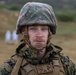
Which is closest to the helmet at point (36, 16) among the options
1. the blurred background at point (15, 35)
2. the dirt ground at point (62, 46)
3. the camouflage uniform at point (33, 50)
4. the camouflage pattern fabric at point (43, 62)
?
the camouflage uniform at point (33, 50)

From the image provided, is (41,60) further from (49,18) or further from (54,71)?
(49,18)

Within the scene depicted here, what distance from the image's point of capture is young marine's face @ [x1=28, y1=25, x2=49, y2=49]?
279cm

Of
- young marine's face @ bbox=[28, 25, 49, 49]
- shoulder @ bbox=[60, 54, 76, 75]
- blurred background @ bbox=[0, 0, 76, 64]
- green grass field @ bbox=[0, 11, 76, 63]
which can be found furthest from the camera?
blurred background @ bbox=[0, 0, 76, 64]

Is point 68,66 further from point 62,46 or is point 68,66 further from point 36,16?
point 62,46

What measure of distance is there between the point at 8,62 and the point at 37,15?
420 millimetres

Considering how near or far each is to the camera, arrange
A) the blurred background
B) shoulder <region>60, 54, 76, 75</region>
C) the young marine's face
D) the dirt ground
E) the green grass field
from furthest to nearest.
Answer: the blurred background < the green grass field < the dirt ground < shoulder <region>60, 54, 76, 75</region> < the young marine's face

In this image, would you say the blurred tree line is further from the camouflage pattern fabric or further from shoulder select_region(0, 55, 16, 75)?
shoulder select_region(0, 55, 16, 75)

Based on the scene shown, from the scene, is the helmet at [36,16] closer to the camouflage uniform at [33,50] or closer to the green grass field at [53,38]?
the camouflage uniform at [33,50]

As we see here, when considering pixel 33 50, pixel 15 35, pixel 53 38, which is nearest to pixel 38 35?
pixel 33 50

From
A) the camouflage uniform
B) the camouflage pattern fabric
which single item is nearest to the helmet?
the camouflage uniform

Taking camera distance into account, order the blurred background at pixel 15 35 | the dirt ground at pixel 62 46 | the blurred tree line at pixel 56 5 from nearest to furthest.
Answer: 1. the dirt ground at pixel 62 46
2. the blurred background at pixel 15 35
3. the blurred tree line at pixel 56 5

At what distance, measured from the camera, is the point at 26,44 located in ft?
9.61

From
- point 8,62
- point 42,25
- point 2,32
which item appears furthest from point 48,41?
point 2,32

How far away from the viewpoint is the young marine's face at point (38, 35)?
2.79 m
